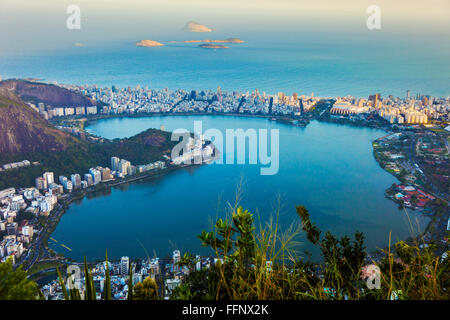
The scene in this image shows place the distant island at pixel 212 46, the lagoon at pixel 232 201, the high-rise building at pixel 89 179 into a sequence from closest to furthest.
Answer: the lagoon at pixel 232 201 < the high-rise building at pixel 89 179 < the distant island at pixel 212 46

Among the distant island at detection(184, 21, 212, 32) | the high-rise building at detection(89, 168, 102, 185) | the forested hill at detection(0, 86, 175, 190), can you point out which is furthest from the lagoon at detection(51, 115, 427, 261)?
the distant island at detection(184, 21, 212, 32)

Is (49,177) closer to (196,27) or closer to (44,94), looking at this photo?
(44,94)

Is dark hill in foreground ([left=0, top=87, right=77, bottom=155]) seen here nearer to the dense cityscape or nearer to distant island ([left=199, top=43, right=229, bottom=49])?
the dense cityscape

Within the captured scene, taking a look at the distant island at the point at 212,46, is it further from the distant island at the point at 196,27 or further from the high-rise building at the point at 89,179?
the high-rise building at the point at 89,179

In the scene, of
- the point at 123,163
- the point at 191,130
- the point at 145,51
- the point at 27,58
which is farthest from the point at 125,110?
the point at 145,51

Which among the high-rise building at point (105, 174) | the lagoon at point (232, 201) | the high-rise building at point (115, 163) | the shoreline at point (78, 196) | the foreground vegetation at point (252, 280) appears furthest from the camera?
the high-rise building at point (115, 163)

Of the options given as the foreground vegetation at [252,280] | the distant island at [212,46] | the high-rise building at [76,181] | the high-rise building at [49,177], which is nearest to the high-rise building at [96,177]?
the high-rise building at [76,181]

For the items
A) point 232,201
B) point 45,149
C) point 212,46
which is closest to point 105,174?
point 45,149
